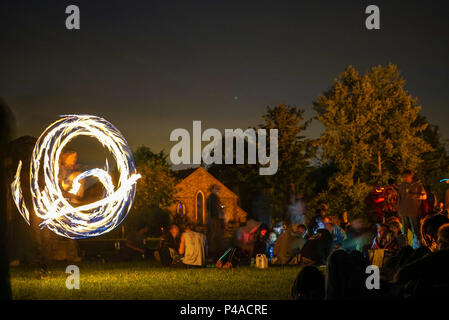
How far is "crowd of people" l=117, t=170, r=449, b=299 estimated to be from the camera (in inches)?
268

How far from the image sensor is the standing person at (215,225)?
1978 centimetres

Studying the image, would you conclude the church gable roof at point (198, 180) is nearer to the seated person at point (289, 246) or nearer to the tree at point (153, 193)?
the tree at point (153, 193)

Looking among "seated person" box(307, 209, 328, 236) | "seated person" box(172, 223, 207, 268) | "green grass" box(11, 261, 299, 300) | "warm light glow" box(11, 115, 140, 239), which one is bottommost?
"green grass" box(11, 261, 299, 300)

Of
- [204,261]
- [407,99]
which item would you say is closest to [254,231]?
[204,261]

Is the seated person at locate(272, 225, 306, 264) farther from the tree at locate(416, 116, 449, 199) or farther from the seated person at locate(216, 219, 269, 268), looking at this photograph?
the tree at locate(416, 116, 449, 199)

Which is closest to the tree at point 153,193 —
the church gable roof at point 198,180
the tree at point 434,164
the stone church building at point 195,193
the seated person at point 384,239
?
the stone church building at point 195,193

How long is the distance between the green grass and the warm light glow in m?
1.40

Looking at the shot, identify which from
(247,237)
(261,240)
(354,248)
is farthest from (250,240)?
(354,248)

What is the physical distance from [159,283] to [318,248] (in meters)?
5.99

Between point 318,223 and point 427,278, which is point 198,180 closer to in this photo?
point 318,223

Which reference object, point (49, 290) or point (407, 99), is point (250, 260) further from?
point (407, 99)

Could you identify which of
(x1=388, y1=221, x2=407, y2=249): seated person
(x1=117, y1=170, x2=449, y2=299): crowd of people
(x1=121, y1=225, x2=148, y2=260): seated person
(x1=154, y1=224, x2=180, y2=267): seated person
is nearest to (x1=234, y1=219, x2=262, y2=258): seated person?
(x1=117, y1=170, x2=449, y2=299): crowd of people

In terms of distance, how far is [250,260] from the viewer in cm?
1953
